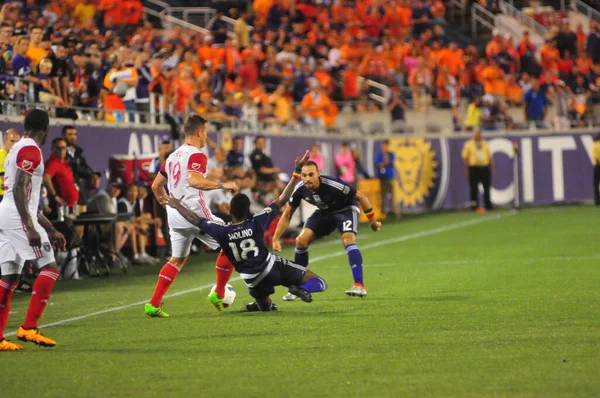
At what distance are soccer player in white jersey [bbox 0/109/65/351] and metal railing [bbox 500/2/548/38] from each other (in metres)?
30.3

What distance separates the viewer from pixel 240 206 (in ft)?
35.6

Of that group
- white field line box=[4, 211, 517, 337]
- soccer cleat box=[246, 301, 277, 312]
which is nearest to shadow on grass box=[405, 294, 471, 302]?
soccer cleat box=[246, 301, 277, 312]

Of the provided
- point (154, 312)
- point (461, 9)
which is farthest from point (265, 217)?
point (461, 9)

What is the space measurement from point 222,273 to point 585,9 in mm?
29700

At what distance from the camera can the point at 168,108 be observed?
21578 millimetres

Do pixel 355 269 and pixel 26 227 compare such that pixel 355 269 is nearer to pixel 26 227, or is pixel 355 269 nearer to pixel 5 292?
pixel 5 292

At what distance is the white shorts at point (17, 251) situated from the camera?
909cm

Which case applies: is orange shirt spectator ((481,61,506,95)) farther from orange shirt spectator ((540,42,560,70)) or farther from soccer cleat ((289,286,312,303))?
soccer cleat ((289,286,312,303))

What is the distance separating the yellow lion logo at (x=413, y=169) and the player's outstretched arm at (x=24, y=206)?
23.5 meters

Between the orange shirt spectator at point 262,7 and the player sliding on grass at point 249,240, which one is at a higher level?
the orange shirt spectator at point 262,7

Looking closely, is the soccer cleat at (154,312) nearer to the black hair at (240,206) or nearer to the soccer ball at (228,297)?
the soccer ball at (228,297)

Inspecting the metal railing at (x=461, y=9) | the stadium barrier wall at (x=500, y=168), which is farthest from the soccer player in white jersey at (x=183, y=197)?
the metal railing at (x=461, y=9)

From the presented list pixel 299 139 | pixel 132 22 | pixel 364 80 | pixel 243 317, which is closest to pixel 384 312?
pixel 243 317

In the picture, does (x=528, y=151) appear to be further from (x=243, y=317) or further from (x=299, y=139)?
(x=243, y=317)
